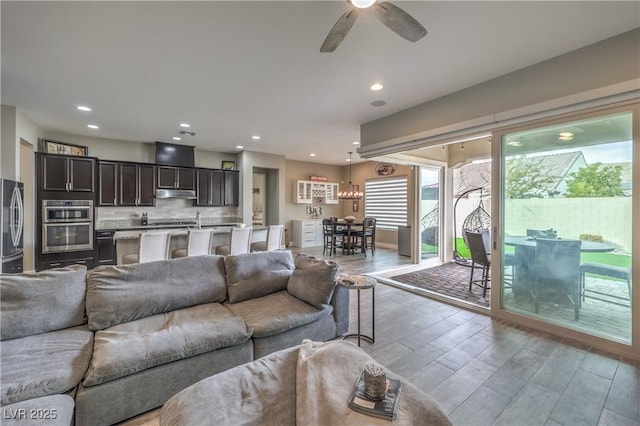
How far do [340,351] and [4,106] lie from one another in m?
5.79

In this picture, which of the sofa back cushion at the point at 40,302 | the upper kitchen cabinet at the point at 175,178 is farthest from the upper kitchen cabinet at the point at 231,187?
the sofa back cushion at the point at 40,302

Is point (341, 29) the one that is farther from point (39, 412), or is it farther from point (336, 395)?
point (39, 412)

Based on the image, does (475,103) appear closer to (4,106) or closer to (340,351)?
(340,351)

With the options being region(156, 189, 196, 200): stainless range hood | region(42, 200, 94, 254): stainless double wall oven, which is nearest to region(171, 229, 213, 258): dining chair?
region(42, 200, 94, 254): stainless double wall oven

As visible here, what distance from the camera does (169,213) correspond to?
22.2 feet

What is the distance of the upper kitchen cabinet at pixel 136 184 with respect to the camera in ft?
19.4

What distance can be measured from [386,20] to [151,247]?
150 inches

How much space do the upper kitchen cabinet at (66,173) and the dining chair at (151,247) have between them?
95.7 inches

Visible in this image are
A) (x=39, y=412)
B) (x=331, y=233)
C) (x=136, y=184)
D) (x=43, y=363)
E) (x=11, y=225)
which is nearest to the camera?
Result: (x=39, y=412)

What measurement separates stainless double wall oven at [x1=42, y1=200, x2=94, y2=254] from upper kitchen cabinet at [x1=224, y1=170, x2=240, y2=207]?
2835mm

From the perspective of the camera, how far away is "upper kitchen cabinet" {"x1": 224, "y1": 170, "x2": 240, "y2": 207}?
7.27 meters

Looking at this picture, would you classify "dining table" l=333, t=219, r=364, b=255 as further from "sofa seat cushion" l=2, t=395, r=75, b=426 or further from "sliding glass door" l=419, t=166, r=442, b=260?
"sofa seat cushion" l=2, t=395, r=75, b=426

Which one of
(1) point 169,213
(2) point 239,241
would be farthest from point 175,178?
(2) point 239,241

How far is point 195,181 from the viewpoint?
6809mm
